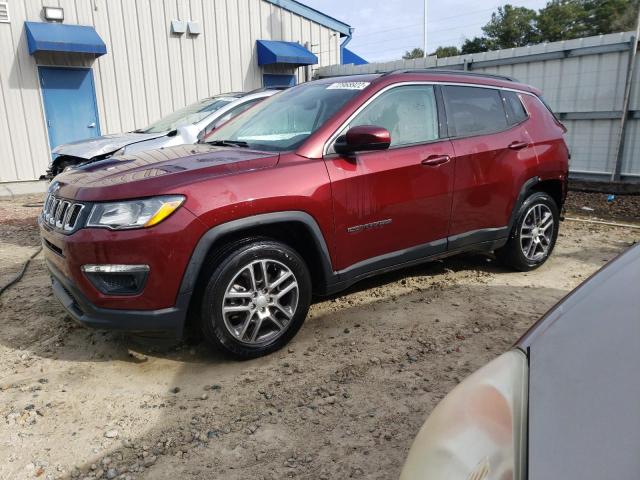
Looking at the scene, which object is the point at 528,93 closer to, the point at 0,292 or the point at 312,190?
the point at 312,190

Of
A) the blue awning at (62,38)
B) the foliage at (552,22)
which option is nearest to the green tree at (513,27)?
the foliage at (552,22)

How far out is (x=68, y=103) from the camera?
450 inches

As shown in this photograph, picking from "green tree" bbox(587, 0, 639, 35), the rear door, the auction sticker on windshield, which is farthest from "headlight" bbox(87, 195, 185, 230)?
"green tree" bbox(587, 0, 639, 35)

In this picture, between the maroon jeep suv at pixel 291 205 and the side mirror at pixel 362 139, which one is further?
the side mirror at pixel 362 139

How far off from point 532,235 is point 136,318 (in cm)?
364

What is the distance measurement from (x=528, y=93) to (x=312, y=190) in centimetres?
276

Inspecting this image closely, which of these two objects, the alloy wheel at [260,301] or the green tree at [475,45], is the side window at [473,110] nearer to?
the alloy wheel at [260,301]

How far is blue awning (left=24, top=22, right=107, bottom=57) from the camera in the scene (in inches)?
410

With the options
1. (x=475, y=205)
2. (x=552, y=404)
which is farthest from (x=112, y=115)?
(x=552, y=404)

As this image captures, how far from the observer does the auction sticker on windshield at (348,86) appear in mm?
3721

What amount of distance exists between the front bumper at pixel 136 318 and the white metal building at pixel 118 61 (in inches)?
338

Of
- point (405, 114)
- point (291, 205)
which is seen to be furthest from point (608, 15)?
Answer: point (291, 205)

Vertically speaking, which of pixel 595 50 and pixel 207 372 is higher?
pixel 595 50

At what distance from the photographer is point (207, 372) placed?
3.15 metres
